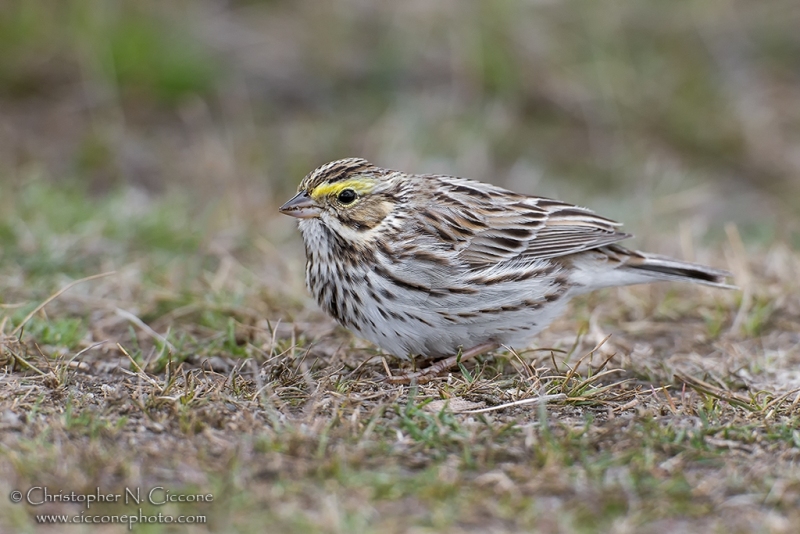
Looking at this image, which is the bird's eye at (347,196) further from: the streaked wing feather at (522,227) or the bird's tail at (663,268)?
the bird's tail at (663,268)

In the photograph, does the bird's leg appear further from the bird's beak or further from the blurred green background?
the blurred green background

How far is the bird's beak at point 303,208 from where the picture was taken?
19.3 feet

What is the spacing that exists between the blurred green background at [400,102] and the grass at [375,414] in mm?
2953

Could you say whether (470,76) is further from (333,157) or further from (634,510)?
(634,510)

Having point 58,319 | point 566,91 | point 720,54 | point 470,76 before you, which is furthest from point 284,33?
point 58,319

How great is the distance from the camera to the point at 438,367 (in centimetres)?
578

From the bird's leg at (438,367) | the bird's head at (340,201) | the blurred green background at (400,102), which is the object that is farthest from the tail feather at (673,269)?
the blurred green background at (400,102)

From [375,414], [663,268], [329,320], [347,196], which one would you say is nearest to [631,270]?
[663,268]

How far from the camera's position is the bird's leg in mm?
5547

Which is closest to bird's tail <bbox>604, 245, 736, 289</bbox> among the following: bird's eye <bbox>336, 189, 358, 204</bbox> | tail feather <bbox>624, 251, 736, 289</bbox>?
tail feather <bbox>624, 251, 736, 289</bbox>

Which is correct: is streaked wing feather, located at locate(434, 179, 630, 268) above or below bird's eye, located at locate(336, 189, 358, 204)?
below

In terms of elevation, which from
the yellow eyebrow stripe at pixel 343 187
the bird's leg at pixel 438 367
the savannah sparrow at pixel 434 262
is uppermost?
the yellow eyebrow stripe at pixel 343 187

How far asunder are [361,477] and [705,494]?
1.38m

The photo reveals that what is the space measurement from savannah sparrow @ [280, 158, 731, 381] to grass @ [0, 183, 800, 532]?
268 mm
